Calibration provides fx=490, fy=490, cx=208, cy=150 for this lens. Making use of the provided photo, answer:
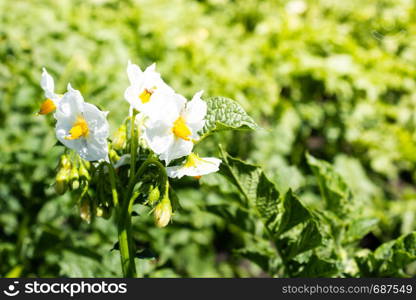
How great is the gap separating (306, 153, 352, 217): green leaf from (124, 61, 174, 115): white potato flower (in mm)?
509

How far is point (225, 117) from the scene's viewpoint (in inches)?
34.4

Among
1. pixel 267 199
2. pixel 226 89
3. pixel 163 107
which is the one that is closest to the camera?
pixel 163 107

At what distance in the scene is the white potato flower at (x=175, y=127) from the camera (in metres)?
0.82

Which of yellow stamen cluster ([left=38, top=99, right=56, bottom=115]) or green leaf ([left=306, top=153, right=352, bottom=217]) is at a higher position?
yellow stamen cluster ([left=38, top=99, right=56, bottom=115])

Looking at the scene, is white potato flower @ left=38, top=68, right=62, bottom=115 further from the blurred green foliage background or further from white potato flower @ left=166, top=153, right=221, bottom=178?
the blurred green foliage background

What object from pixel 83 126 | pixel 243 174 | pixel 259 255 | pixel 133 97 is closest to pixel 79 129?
pixel 83 126

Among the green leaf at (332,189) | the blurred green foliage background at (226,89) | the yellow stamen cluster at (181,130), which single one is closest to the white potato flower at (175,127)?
the yellow stamen cluster at (181,130)

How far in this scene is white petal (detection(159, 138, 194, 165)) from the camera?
0.84 m

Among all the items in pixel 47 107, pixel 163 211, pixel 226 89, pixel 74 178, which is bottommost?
pixel 163 211

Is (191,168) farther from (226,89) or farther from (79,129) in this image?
(226,89)

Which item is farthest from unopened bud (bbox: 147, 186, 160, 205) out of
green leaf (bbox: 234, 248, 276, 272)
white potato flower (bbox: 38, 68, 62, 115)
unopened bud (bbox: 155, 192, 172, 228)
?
green leaf (bbox: 234, 248, 276, 272)

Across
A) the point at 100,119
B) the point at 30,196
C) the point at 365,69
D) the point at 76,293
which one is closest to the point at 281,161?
the point at 365,69

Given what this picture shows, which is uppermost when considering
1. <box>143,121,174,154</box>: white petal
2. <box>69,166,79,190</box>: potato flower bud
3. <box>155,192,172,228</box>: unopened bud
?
<box>69,166,79,190</box>: potato flower bud

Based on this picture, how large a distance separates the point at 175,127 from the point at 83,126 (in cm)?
16
